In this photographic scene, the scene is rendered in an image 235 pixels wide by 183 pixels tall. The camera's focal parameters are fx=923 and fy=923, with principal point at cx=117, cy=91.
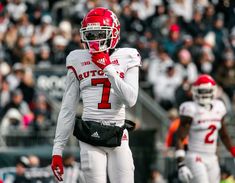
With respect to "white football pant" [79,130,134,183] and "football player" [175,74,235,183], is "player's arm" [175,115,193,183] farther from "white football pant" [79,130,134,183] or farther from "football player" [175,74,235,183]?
"white football pant" [79,130,134,183]

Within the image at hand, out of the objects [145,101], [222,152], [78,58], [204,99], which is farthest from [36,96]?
[78,58]

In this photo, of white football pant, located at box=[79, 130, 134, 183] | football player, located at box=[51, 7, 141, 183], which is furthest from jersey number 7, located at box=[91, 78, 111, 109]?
white football pant, located at box=[79, 130, 134, 183]

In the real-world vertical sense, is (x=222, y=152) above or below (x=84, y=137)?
below

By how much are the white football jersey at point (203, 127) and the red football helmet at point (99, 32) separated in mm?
3376

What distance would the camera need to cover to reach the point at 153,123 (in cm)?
1720

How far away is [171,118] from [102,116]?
8341 millimetres

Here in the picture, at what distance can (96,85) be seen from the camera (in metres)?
8.05

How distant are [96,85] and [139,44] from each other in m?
11.3

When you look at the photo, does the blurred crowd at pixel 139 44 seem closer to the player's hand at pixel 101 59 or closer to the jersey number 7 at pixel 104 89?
the jersey number 7 at pixel 104 89

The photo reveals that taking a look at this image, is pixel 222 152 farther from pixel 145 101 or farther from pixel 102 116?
pixel 102 116

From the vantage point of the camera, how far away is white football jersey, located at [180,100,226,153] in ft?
36.8

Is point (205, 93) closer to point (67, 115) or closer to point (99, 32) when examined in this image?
point (67, 115)

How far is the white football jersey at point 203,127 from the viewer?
1122 cm

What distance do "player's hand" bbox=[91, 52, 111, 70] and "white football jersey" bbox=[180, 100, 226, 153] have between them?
3.53 m
